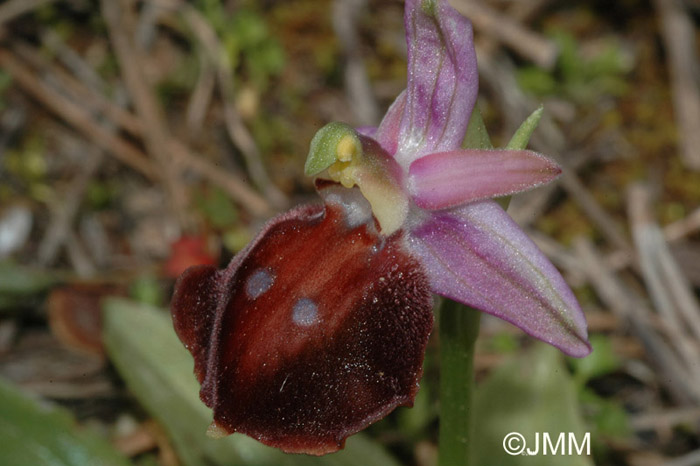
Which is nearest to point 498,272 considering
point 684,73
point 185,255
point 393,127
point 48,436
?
point 393,127

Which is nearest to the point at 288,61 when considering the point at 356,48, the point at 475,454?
the point at 356,48

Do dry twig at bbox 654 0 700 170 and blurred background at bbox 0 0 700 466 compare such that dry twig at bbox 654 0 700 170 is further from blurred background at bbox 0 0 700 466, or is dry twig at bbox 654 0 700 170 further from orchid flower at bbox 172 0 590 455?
orchid flower at bbox 172 0 590 455

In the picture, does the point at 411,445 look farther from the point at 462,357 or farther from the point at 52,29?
the point at 52,29

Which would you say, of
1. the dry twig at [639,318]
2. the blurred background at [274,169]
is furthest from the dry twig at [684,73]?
the dry twig at [639,318]

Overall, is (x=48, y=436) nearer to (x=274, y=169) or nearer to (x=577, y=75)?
(x=274, y=169)

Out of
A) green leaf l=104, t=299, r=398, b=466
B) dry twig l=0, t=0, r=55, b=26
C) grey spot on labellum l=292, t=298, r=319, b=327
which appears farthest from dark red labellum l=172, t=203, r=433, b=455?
dry twig l=0, t=0, r=55, b=26

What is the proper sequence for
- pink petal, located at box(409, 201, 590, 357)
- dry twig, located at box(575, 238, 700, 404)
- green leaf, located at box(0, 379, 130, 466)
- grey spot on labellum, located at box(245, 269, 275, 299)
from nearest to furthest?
pink petal, located at box(409, 201, 590, 357)
grey spot on labellum, located at box(245, 269, 275, 299)
green leaf, located at box(0, 379, 130, 466)
dry twig, located at box(575, 238, 700, 404)
